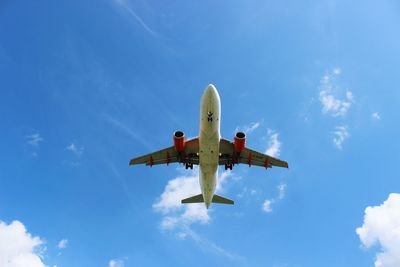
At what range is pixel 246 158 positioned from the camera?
37.6m

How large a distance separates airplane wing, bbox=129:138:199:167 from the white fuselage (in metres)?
2.39

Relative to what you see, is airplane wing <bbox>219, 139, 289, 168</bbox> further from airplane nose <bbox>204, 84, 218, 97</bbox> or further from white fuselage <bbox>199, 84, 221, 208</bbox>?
airplane nose <bbox>204, 84, 218, 97</bbox>

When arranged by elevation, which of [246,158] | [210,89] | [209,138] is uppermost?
[246,158]

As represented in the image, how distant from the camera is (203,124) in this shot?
31000mm

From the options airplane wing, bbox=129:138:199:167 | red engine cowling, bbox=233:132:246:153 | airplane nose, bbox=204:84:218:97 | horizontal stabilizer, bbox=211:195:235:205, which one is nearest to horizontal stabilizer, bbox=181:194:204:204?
horizontal stabilizer, bbox=211:195:235:205

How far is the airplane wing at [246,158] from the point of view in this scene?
36.4 meters

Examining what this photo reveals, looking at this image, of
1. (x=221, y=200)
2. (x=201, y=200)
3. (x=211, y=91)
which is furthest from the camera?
(x=221, y=200)

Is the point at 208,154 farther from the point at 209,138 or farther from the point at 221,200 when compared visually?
the point at 221,200

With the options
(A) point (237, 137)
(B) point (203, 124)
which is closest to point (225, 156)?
(A) point (237, 137)

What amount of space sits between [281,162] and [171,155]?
35.1 feet

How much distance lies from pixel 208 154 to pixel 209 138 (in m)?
1.89

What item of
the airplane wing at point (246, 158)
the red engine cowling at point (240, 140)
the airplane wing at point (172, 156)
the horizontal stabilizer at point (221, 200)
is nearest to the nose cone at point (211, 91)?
the red engine cowling at point (240, 140)

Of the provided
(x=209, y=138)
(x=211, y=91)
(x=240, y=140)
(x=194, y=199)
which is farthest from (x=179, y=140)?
(x=194, y=199)

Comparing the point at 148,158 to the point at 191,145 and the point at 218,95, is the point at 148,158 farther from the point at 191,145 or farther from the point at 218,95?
the point at 218,95
